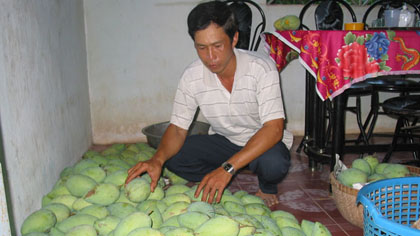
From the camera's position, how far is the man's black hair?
59.3 inches

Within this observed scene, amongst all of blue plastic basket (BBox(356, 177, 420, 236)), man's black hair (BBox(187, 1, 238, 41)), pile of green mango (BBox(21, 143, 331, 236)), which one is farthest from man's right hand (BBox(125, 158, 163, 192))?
blue plastic basket (BBox(356, 177, 420, 236))

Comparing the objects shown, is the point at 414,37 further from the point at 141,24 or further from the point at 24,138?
the point at 141,24

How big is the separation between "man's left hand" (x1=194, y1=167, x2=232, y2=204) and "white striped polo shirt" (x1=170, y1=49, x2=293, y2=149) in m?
0.38

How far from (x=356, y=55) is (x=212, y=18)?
85cm

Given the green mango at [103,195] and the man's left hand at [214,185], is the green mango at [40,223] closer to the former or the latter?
the green mango at [103,195]

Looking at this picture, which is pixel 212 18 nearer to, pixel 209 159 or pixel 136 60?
pixel 209 159

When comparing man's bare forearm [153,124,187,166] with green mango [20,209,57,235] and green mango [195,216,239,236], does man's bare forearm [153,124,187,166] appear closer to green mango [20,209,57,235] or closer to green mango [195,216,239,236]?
green mango [20,209,57,235]

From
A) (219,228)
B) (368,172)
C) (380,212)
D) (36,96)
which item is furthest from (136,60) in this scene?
(380,212)

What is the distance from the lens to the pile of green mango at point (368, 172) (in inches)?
70.7

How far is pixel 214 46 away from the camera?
5.02 feet

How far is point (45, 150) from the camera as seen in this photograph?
6.44ft

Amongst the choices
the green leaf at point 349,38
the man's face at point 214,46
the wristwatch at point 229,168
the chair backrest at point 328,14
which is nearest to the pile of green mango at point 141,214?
the wristwatch at point 229,168

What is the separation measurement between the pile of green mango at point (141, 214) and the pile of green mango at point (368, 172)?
44 centimetres

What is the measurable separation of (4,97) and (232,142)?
1.14 meters
